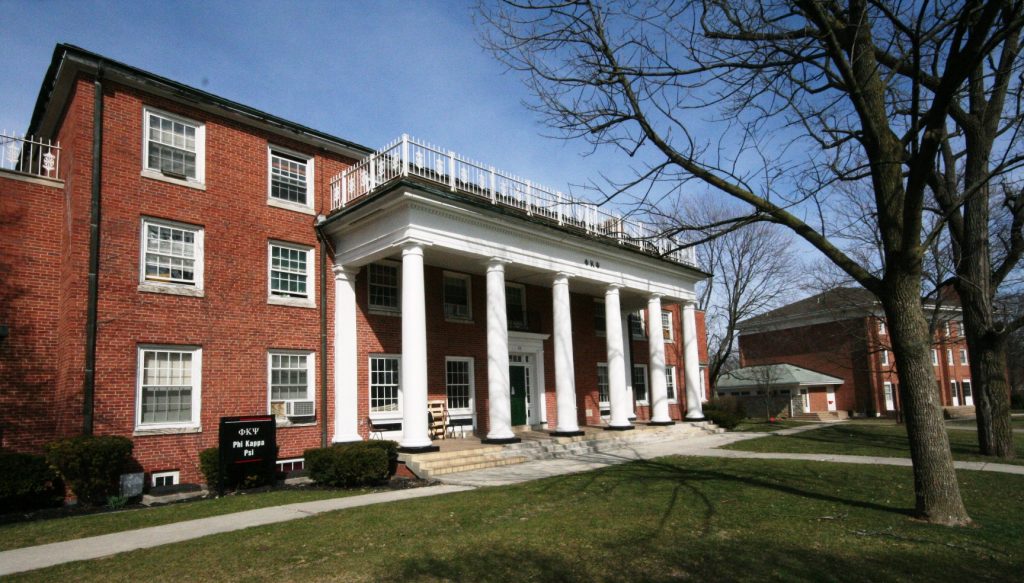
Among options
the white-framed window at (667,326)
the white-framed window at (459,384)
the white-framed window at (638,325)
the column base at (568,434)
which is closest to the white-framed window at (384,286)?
the white-framed window at (459,384)

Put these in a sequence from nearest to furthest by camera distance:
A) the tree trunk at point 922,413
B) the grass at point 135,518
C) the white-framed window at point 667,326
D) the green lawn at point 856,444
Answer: the tree trunk at point 922,413 → the grass at point 135,518 → the green lawn at point 856,444 → the white-framed window at point 667,326

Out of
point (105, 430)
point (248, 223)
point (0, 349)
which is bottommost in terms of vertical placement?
point (105, 430)

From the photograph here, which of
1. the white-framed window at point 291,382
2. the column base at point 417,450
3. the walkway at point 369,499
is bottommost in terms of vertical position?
the walkway at point 369,499

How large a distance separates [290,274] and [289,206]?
1.82 metres

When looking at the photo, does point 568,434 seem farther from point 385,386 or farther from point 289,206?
point 289,206

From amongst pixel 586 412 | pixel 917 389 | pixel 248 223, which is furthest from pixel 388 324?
pixel 917 389

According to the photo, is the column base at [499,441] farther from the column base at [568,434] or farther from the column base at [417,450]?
the column base at [568,434]

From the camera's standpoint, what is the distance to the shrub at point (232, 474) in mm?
12922

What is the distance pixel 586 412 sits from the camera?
24328 millimetres

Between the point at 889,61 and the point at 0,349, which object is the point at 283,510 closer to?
the point at 0,349

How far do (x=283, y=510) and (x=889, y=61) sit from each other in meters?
11.5

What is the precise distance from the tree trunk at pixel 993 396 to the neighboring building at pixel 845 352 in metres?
21.2

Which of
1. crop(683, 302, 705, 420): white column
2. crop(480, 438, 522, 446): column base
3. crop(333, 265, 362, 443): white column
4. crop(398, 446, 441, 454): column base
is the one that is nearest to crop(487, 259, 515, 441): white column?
crop(480, 438, 522, 446): column base

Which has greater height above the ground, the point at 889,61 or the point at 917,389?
the point at 889,61
